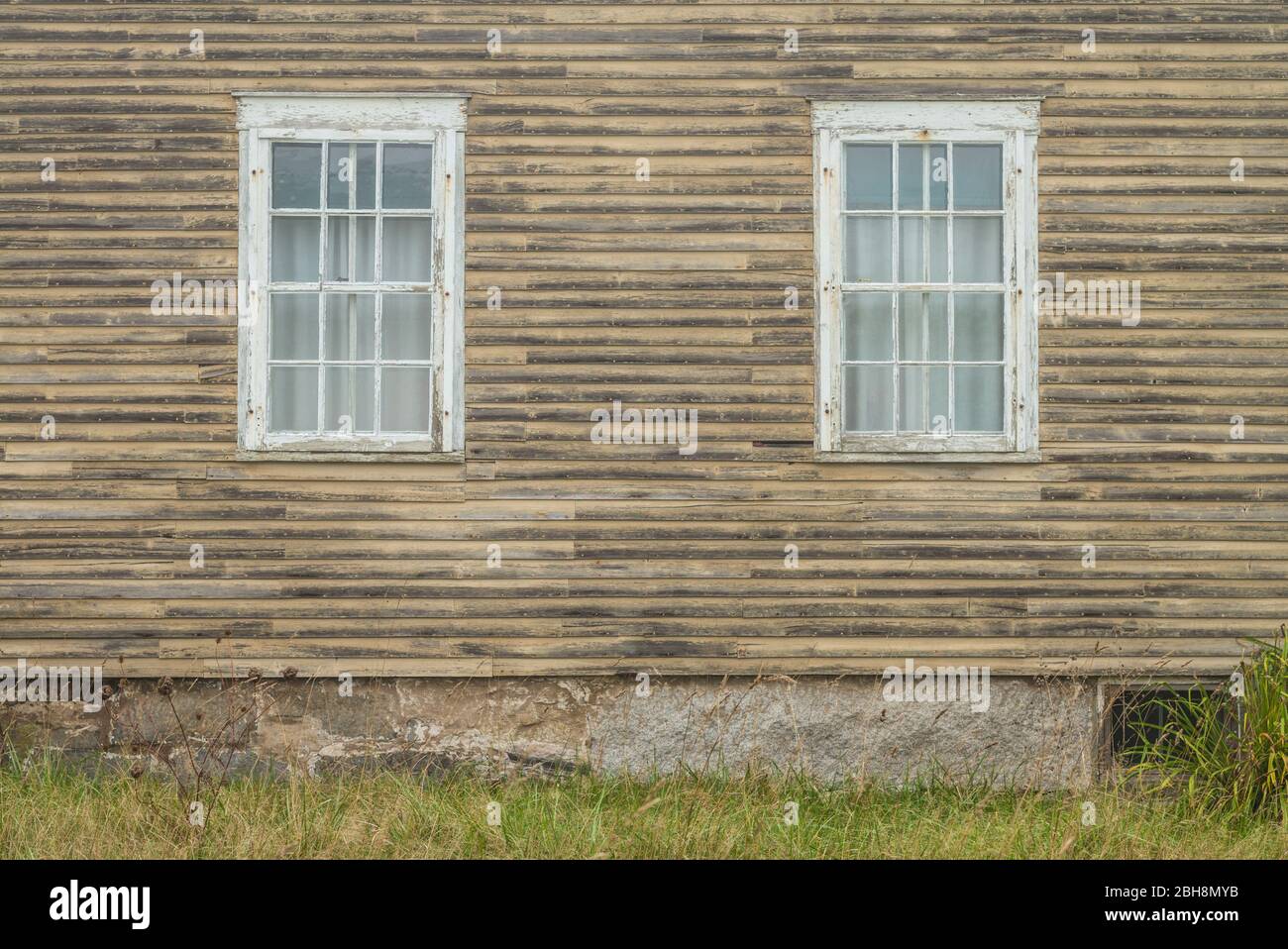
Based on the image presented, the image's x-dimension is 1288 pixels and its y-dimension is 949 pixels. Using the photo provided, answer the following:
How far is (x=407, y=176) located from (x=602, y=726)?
10.4 feet

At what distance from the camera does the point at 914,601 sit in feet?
20.5

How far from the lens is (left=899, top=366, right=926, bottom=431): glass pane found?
20.8ft

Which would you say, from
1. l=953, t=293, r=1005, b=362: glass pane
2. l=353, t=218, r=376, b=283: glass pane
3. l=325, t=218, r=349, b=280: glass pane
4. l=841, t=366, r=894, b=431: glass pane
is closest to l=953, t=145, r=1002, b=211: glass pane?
l=953, t=293, r=1005, b=362: glass pane

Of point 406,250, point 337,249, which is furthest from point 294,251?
point 406,250

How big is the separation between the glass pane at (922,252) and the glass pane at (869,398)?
54 cm

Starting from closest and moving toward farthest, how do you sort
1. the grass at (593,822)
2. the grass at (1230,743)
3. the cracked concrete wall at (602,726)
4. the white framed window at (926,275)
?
the grass at (593,822) → the grass at (1230,743) → the cracked concrete wall at (602,726) → the white framed window at (926,275)

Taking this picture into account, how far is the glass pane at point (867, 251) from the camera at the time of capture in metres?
6.37

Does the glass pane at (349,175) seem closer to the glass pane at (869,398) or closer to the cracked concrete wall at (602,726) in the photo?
the cracked concrete wall at (602,726)

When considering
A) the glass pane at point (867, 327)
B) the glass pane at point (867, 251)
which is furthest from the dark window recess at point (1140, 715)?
the glass pane at point (867, 251)

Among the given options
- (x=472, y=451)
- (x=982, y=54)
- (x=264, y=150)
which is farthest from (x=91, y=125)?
(x=982, y=54)

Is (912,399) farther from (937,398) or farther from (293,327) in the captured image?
(293,327)

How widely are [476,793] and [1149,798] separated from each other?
3.44 meters

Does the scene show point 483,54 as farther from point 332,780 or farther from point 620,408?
point 332,780

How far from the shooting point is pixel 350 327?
250 inches
